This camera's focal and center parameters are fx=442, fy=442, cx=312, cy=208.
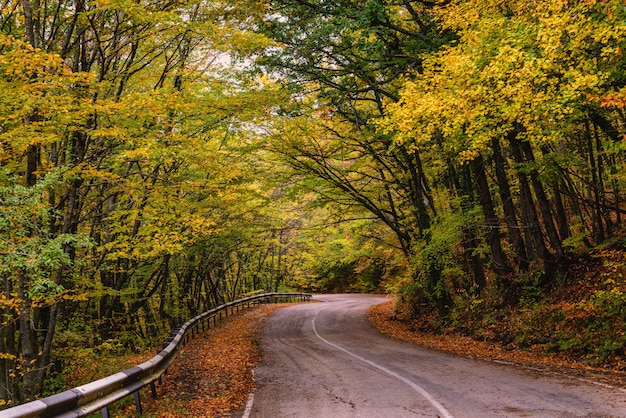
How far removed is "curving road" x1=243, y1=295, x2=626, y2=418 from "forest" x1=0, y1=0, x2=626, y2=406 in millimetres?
3197

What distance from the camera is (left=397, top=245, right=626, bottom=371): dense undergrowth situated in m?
10.5

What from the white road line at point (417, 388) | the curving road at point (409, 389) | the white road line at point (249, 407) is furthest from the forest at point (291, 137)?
the white road line at point (417, 388)

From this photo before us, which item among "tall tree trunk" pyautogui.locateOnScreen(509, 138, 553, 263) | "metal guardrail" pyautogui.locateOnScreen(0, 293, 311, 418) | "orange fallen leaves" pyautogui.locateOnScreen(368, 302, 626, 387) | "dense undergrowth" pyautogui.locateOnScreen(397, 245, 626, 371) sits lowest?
"orange fallen leaves" pyautogui.locateOnScreen(368, 302, 626, 387)

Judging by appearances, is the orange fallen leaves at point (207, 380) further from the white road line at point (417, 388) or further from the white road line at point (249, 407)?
the white road line at point (417, 388)

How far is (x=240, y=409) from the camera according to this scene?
724cm

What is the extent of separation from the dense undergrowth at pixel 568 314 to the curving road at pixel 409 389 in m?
2.28

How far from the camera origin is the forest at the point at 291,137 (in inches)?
320

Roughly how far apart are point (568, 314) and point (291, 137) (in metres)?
11.2

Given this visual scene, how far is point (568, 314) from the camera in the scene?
12.0 metres

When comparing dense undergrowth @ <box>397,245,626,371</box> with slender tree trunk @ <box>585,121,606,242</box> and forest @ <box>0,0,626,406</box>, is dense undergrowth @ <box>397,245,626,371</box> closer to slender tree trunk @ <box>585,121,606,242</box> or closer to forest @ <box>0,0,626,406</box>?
forest @ <box>0,0,626,406</box>

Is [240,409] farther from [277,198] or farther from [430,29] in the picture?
[277,198]

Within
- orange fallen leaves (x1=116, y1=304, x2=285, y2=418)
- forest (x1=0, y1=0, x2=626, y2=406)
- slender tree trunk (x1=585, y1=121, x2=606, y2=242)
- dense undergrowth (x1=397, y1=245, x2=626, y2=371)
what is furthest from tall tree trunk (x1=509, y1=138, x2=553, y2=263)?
orange fallen leaves (x1=116, y1=304, x2=285, y2=418)

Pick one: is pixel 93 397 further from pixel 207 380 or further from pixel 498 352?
pixel 498 352

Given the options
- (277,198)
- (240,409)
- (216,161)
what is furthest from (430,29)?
(240,409)
